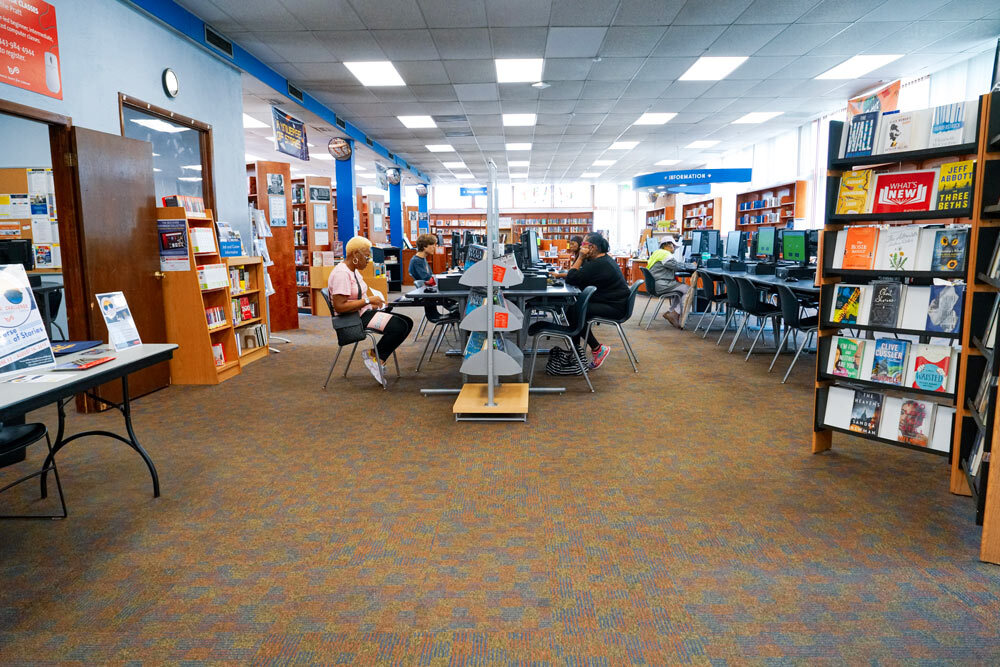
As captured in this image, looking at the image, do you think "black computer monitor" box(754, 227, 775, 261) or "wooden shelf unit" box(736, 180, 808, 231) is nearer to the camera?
"black computer monitor" box(754, 227, 775, 261)

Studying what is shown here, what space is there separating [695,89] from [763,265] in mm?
2857

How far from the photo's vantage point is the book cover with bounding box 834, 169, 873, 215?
2914mm

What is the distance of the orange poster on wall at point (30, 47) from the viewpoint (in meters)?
3.36

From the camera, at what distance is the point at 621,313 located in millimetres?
5145

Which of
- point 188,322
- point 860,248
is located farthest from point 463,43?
point 860,248

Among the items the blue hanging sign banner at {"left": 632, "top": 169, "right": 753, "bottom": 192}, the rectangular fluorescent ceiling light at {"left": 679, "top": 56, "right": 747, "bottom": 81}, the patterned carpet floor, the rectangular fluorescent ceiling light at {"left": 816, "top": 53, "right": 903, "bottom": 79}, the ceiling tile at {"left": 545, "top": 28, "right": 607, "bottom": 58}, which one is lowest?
the patterned carpet floor

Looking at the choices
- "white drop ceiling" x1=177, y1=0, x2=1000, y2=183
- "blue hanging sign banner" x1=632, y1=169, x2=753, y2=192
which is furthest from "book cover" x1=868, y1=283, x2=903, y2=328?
"blue hanging sign banner" x1=632, y1=169, x2=753, y2=192

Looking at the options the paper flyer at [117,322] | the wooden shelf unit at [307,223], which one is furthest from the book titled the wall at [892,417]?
the wooden shelf unit at [307,223]

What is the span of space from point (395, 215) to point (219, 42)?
385 inches

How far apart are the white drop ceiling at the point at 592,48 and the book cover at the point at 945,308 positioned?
145 inches

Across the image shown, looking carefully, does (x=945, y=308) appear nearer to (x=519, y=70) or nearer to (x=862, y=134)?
(x=862, y=134)

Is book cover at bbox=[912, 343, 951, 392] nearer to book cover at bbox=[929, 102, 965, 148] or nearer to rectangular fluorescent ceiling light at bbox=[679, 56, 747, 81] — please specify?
book cover at bbox=[929, 102, 965, 148]

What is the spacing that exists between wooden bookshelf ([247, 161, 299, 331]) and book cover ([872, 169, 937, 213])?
6.92 metres

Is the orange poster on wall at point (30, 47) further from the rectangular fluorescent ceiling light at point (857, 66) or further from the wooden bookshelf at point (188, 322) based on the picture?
the rectangular fluorescent ceiling light at point (857, 66)
